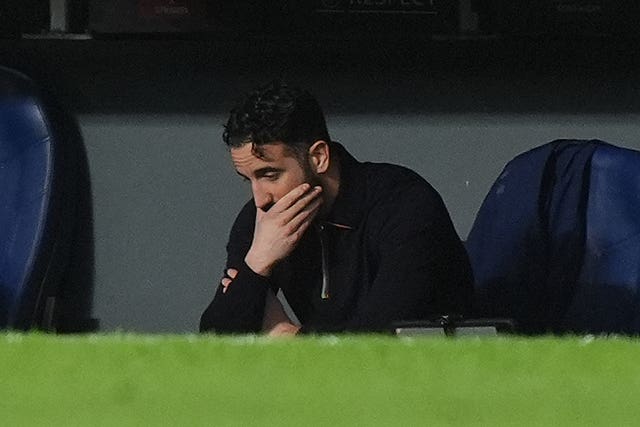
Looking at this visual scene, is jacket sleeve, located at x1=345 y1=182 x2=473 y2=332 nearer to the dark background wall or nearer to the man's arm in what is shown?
the man's arm

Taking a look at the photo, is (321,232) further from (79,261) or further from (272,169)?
(79,261)

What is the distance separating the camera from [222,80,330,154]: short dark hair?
5.81 ft

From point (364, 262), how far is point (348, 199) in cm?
10

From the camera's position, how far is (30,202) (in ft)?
7.29

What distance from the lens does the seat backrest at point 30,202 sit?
2.20m

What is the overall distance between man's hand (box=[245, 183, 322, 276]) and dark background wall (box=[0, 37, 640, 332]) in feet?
1.70

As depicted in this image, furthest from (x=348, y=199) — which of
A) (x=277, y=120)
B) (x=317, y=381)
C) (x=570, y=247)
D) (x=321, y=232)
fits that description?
(x=317, y=381)

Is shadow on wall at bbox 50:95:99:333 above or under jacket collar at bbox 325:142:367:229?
under

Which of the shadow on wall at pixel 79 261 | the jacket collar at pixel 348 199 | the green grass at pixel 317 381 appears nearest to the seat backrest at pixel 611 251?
the jacket collar at pixel 348 199

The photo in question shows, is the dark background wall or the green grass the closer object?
the green grass

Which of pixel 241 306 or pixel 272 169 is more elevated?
pixel 272 169

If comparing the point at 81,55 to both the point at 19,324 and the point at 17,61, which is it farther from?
the point at 19,324

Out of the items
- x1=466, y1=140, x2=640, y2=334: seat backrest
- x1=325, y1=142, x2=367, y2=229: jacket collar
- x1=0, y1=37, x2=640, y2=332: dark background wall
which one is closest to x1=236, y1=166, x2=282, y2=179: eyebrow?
x1=325, y1=142, x2=367, y2=229: jacket collar

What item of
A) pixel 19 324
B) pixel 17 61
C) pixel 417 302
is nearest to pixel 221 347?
pixel 417 302
